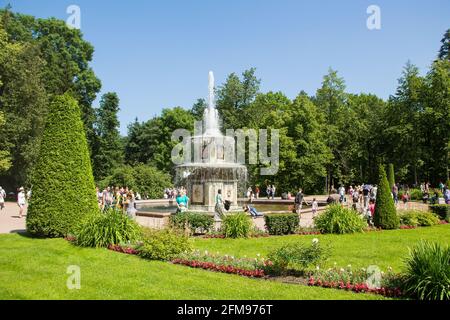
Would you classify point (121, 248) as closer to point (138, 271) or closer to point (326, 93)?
point (138, 271)

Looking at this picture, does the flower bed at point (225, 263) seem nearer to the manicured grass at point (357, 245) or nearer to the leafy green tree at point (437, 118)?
the manicured grass at point (357, 245)

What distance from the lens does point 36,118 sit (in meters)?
38.3

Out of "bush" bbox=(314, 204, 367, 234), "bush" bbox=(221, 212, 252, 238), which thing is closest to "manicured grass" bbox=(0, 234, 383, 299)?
"bush" bbox=(221, 212, 252, 238)

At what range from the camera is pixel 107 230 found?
13234 mm

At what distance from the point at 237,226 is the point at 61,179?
6.44 m

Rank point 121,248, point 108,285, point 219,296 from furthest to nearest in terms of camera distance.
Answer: point 121,248 → point 108,285 → point 219,296

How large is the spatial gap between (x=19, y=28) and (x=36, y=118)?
1235cm

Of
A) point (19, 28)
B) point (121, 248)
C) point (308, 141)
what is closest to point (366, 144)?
point (308, 141)

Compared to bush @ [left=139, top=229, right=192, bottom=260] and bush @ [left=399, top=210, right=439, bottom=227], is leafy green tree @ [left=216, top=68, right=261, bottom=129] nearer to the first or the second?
bush @ [left=399, top=210, right=439, bottom=227]

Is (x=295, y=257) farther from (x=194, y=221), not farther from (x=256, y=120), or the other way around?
(x=256, y=120)

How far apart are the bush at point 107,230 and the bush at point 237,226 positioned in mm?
3316

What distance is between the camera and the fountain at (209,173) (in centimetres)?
2566

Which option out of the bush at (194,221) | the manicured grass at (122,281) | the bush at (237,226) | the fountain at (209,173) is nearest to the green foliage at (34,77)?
the fountain at (209,173)

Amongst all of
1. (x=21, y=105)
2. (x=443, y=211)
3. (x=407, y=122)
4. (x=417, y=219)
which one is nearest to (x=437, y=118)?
(x=407, y=122)
